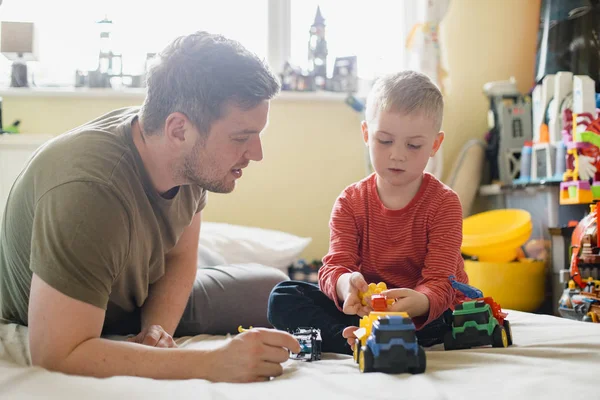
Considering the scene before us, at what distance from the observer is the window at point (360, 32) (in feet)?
10.5

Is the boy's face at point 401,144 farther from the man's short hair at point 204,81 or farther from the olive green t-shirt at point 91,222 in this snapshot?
the olive green t-shirt at point 91,222

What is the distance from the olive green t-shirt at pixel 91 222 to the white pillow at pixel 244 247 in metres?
0.82

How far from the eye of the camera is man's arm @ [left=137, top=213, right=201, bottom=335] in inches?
54.3

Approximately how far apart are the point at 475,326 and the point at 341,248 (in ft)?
1.09

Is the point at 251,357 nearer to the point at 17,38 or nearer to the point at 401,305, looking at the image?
the point at 401,305

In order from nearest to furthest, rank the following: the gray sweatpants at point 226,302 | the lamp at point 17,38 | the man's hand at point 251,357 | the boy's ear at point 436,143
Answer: the man's hand at point 251,357 → the boy's ear at point 436,143 → the gray sweatpants at point 226,302 → the lamp at point 17,38

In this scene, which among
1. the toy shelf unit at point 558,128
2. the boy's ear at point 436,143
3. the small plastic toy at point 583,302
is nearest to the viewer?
the boy's ear at point 436,143

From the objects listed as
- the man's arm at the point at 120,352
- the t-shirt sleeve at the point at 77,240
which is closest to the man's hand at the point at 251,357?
the man's arm at the point at 120,352

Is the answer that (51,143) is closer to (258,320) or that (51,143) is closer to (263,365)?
(263,365)

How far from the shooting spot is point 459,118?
3.20 m

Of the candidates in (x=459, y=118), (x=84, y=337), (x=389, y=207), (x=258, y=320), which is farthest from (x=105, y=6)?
(x=84, y=337)

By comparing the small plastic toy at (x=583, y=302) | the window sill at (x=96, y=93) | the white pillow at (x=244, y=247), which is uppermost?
the window sill at (x=96, y=93)

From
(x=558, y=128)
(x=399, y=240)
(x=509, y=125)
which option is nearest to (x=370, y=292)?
(x=399, y=240)

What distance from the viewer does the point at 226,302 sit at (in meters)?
1.62
